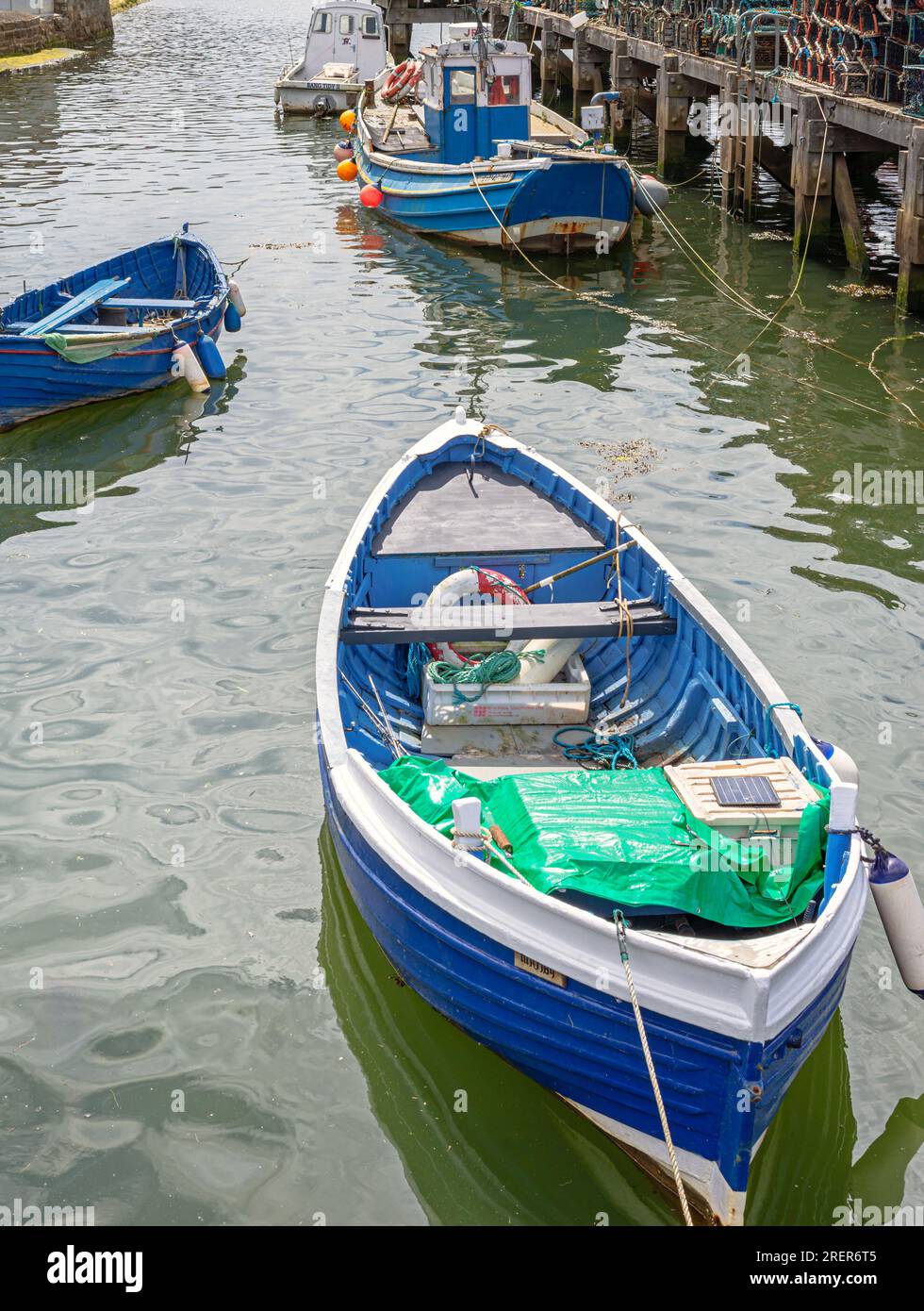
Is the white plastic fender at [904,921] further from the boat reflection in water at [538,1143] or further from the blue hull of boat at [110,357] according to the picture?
the blue hull of boat at [110,357]

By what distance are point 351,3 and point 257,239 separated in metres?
25.2

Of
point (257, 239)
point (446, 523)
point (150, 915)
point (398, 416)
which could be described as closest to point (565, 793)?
point (150, 915)

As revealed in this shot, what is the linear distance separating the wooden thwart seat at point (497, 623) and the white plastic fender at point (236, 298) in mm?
11683

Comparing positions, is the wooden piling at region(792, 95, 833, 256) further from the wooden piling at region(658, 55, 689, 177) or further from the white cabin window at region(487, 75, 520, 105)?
the wooden piling at region(658, 55, 689, 177)

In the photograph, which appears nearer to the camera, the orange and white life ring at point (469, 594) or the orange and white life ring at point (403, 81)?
the orange and white life ring at point (469, 594)

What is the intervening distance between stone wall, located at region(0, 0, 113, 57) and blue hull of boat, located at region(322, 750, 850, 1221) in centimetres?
5636

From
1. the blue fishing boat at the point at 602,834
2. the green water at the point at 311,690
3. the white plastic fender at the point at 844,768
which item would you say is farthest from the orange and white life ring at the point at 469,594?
the white plastic fender at the point at 844,768

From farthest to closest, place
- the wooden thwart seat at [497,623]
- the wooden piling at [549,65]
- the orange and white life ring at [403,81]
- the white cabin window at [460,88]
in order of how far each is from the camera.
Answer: the wooden piling at [549,65] < the orange and white life ring at [403,81] < the white cabin window at [460,88] < the wooden thwart seat at [497,623]

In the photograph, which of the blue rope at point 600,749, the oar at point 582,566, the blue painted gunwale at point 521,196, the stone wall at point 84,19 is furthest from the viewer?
the stone wall at point 84,19

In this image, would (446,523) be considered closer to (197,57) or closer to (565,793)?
(565,793)

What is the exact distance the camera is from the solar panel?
699cm

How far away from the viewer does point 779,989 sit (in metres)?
5.68

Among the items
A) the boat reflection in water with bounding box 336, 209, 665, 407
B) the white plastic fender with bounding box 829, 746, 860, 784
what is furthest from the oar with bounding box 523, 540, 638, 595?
the boat reflection in water with bounding box 336, 209, 665, 407

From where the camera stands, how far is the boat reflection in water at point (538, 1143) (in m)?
6.46
